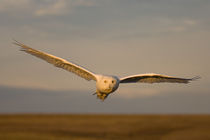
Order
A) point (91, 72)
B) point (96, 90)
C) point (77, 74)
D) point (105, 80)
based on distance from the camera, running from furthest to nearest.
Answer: point (77, 74), point (91, 72), point (96, 90), point (105, 80)

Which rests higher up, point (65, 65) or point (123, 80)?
point (65, 65)

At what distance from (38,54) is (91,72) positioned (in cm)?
365

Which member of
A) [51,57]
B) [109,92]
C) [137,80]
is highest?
[51,57]

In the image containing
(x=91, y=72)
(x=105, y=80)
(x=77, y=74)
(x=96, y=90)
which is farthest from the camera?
(x=77, y=74)

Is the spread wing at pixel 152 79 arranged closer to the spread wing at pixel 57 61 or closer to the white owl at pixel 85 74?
the white owl at pixel 85 74

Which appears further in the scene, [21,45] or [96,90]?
[21,45]

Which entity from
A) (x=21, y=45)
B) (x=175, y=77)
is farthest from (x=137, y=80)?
(x=21, y=45)

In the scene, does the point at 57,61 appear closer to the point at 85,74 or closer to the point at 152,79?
the point at 85,74

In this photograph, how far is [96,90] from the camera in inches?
570

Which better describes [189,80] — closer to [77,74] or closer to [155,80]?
[155,80]

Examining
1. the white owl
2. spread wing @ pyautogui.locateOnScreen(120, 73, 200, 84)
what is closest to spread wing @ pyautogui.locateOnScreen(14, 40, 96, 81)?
the white owl

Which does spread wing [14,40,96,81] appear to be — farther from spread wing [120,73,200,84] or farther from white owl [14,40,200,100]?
spread wing [120,73,200,84]

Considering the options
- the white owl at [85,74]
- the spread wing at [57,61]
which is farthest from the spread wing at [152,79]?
the spread wing at [57,61]

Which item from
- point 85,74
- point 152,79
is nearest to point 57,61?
point 85,74
